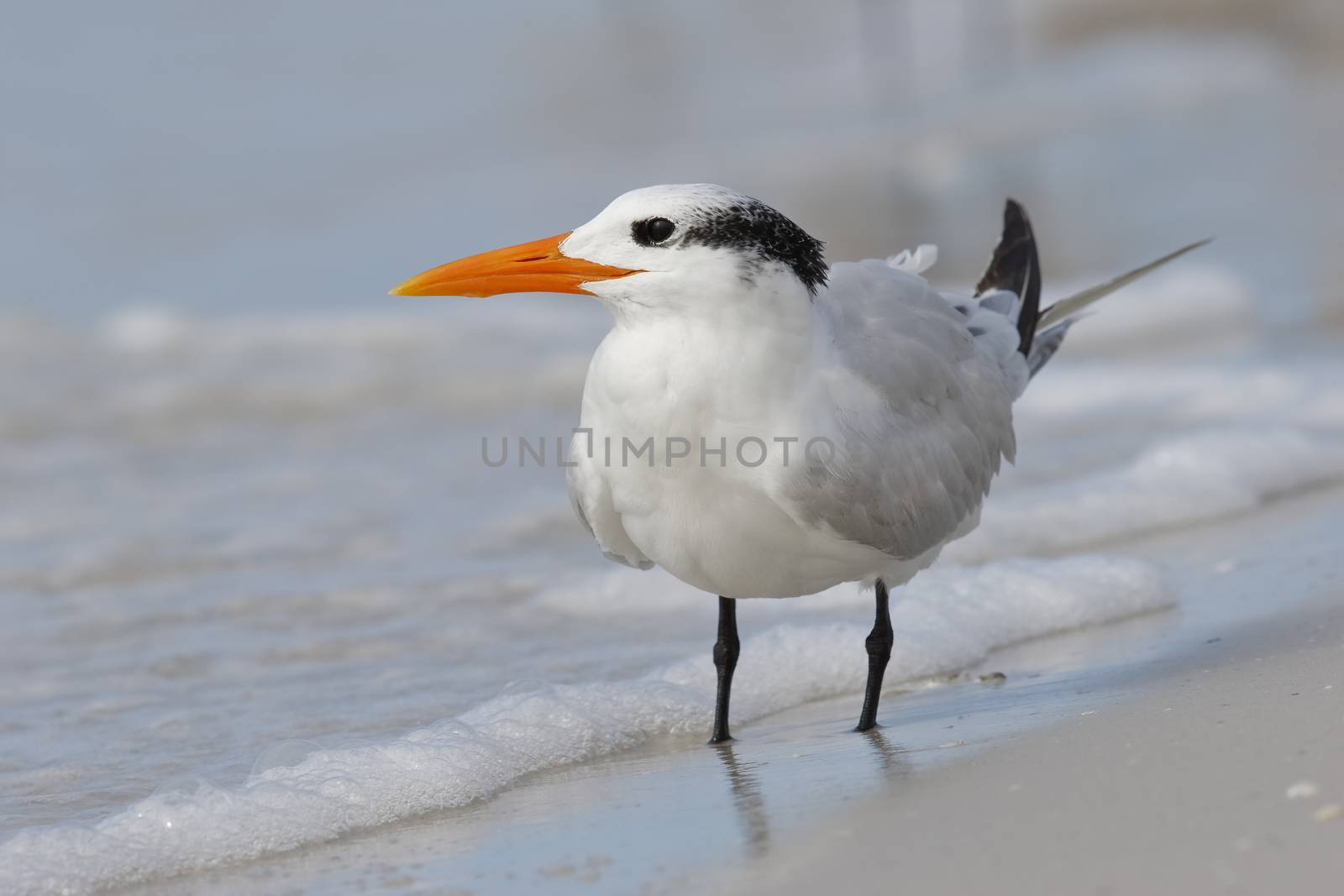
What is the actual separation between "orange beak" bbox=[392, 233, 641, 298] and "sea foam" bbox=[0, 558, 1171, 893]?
100 centimetres

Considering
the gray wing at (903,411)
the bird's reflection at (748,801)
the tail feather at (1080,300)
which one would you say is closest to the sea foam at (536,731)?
the bird's reflection at (748,801)

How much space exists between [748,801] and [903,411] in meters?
1.03

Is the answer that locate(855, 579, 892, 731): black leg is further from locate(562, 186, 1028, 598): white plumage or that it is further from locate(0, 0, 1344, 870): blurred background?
locate(0, 0, 1344, 870): blurred background

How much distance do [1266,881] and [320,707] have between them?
2687mm

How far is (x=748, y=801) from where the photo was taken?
328 cm

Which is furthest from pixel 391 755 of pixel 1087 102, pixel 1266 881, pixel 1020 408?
pixel 1087 102

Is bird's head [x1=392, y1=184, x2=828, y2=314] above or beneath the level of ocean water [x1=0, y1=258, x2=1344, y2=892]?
above

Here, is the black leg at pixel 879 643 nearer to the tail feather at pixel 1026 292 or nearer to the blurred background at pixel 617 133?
the tail feather at pixel 1026 292

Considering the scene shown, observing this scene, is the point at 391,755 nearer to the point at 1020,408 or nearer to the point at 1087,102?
the point at 1020,408

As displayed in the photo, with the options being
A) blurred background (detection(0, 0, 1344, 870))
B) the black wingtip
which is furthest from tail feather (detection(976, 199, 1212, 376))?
blurred background (detection(0, 0, 1344, 870))

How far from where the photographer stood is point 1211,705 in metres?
3.41

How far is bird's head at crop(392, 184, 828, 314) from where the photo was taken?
3.40 meters

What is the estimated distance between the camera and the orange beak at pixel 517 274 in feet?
11.3

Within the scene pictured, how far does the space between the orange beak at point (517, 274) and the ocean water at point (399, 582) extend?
100 cm
